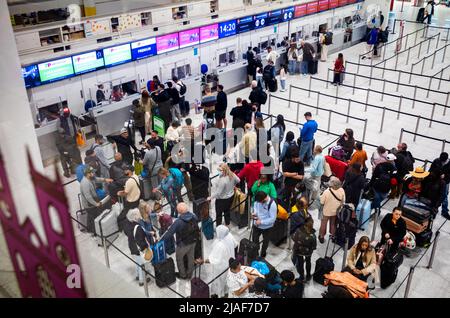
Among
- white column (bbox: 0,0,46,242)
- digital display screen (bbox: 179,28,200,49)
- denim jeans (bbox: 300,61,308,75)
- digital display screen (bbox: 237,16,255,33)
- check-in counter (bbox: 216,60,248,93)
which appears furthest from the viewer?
denim jeans (bbox: 300,61,308,75)

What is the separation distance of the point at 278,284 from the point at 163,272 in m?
1.76

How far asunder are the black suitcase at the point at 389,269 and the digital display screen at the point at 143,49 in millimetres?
8286

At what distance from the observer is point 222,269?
6055mm

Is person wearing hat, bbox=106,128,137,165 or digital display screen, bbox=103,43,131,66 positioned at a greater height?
digital display screen, bbox=103,43,131,66

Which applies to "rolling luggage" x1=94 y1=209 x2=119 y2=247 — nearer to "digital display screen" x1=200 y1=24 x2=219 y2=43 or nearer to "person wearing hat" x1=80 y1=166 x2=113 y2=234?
"person wearing hat" x1=80 y1=166 x2=113 y2=234

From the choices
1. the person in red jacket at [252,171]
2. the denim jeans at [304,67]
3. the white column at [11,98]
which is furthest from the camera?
the denim jeans at [304,67]

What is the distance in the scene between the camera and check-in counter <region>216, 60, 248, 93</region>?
14406mm

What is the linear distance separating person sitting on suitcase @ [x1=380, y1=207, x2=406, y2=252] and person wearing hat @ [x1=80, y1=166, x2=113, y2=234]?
14.6 ft

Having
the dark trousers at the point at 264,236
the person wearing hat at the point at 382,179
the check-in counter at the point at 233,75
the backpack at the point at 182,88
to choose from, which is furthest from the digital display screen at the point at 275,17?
the dark trousers at the point at 264,236

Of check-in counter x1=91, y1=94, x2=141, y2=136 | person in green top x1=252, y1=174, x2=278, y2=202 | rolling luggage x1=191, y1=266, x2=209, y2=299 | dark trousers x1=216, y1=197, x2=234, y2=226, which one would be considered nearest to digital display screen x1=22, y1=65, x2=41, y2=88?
check-in counter x1=91, y1=94, x2=141, y2=136

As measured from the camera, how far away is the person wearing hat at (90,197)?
7.09 m

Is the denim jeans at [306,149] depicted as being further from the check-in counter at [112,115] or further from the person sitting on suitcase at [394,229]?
the check-in counter at [112,115]

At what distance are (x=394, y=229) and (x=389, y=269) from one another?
1.88 ft
